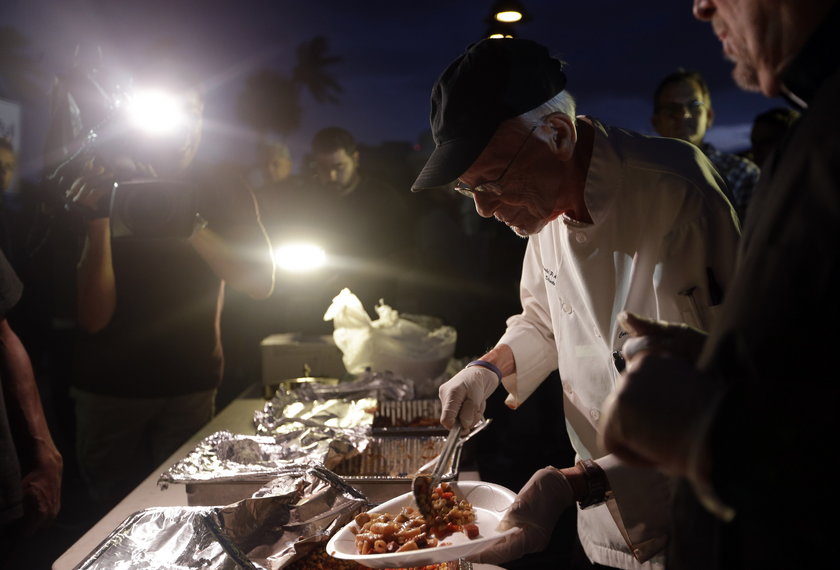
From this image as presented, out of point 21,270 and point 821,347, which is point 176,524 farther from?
point 21,270

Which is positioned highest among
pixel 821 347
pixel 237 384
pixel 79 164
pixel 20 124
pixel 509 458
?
pixel 20 124

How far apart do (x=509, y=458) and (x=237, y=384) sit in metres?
2.64

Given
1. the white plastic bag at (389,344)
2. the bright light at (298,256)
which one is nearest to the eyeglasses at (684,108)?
the white plastic bag at (389,344)

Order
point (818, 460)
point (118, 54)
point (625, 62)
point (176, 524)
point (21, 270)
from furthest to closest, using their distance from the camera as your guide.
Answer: point (625, 62)
point (118, 54)
point (21, 270)
point (176, 524)
point (818, 460)

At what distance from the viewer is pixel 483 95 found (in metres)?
1.45

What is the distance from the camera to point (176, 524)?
1.48 meters

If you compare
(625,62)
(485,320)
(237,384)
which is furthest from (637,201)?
(625,62)

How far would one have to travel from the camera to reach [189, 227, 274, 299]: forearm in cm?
274

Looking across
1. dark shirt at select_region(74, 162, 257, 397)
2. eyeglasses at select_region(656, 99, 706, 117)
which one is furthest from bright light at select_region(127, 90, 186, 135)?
eyeglasses at select_region(656, 99, 706, 117)

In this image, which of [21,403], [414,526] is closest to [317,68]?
[21,403]

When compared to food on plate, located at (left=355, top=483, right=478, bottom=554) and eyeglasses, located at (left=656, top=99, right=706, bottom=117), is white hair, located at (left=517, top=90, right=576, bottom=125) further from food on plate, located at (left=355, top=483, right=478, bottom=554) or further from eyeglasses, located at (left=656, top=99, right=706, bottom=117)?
eyeglasses, located at (left=656, top=99, right=706, bottom=117)

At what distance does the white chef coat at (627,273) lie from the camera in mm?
1375

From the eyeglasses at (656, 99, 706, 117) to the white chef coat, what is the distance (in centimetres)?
208

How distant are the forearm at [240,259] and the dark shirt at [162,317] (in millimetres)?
118
